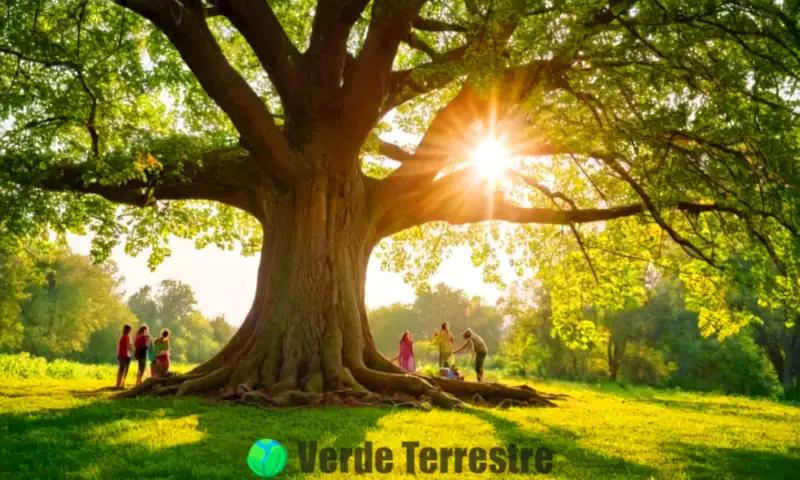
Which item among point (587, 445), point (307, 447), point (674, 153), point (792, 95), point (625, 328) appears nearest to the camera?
point (307, 447)

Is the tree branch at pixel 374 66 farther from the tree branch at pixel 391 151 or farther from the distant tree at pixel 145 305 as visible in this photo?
the distant tree at pixel 145 305

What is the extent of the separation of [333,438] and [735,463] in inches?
171

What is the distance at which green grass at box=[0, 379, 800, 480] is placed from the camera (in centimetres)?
507

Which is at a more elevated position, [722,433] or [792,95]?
[792,95]

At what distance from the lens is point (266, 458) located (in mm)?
5215

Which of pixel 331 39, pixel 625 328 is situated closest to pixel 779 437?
pixel 331 39

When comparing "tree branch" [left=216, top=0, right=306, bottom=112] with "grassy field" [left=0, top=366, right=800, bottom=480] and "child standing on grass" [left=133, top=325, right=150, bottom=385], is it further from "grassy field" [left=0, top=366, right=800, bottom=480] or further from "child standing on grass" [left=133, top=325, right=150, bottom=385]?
"child standing on grass" [left=133, top=325, right=150, bottom=385]

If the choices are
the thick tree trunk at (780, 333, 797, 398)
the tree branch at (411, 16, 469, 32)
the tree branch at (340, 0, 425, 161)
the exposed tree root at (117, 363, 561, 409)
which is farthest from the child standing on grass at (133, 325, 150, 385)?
the thick tree trunk at (780, 333, 797, 398)

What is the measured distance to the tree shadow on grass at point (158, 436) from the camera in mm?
4820

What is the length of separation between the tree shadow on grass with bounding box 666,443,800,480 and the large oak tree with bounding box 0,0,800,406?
4.17 meters

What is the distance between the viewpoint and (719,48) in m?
12.0

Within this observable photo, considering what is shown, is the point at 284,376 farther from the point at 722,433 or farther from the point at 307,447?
the point at 722,433

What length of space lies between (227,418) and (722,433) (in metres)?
7.48

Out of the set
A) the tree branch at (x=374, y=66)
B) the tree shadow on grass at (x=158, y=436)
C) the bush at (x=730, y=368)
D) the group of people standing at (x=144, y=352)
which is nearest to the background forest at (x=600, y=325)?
the bush at (x=730, y=368)
